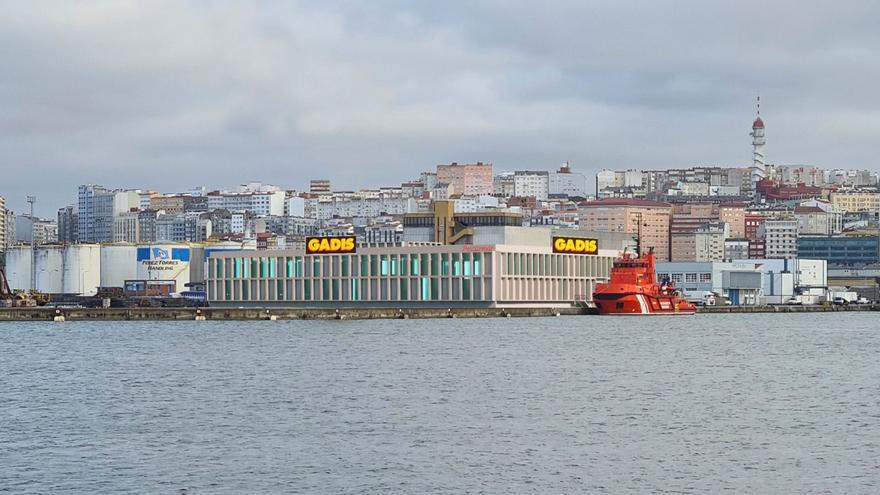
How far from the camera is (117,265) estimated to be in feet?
589

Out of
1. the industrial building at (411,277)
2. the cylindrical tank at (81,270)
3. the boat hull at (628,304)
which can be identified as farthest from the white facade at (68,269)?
the boat hull at (628,304)

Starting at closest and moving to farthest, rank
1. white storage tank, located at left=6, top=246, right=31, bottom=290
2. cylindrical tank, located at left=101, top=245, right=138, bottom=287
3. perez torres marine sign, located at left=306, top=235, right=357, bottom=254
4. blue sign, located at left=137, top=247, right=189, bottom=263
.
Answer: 1. perez torres marine sign, located at left=306, top=235, right=357, bottom=254
2. blue sign, located at left=137, top=247, right=189, bottom=263
3. cylindrical tank, located at left=101, top=245, right=138, bottom=287
4. white storage tank, located at left=6, top=246, right=31, bottom=290

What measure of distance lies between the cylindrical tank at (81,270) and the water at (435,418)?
107m

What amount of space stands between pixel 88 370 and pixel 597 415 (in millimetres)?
23068

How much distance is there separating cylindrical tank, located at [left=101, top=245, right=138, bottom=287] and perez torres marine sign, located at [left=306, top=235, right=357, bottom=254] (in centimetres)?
5552

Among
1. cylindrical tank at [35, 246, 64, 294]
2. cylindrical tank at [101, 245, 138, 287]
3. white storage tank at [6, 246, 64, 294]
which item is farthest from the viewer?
white storage tank at [6, 246, 64, 294]

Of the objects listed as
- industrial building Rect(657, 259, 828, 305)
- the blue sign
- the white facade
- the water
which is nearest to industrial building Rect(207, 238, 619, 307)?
the blue sign

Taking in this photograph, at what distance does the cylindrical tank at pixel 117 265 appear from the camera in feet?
584

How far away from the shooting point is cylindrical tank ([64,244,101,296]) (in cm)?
17938

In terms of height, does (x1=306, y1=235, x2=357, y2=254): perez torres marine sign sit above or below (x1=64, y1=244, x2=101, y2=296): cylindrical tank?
above

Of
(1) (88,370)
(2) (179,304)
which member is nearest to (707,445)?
(1) (88,370)

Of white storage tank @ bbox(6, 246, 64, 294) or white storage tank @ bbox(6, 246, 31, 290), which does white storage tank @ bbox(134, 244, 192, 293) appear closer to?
white storage tank @ bbox(6, 246, 64, 294)

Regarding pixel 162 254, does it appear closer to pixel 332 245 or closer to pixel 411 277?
pixel 332 245

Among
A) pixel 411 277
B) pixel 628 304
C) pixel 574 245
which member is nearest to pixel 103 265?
pixel 411 277
